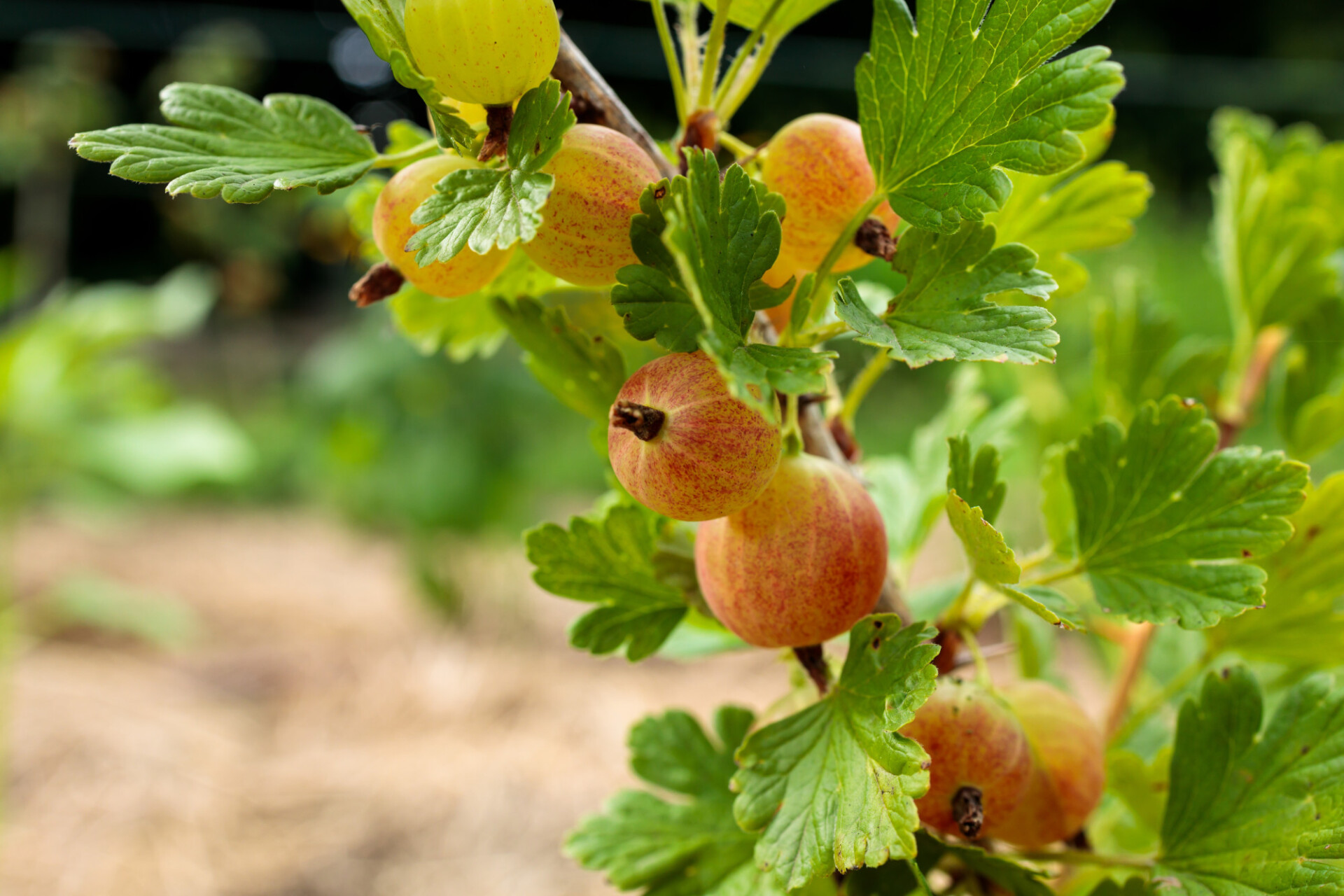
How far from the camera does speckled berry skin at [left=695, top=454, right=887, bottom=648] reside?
0.78 feet

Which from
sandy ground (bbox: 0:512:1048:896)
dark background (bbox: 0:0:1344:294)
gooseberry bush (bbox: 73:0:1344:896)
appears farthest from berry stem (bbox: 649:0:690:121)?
dark background (bbox: 0:0:1344:294)

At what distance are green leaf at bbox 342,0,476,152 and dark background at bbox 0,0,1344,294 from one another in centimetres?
346

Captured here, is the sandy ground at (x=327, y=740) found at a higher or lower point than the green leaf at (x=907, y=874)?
lower

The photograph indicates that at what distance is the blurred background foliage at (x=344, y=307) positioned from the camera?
106 centimetres

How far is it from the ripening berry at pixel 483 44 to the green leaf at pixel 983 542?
0.14 meters

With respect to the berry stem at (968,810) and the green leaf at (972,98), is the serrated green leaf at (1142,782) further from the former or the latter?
the green leaf at (972,98)

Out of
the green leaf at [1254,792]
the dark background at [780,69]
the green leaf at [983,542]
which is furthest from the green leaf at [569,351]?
the dark background at [780,69]

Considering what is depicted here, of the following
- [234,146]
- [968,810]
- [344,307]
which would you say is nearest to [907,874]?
[968,810]

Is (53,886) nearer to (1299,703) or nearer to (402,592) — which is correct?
(402,592)

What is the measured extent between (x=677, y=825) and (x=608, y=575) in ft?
0.30

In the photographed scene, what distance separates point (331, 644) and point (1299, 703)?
2.27m

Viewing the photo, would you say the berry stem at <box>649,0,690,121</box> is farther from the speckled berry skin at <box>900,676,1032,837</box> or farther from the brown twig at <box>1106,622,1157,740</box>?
the brown twig at <box>1106,622,1157,740</box>

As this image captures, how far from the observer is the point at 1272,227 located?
404 mm

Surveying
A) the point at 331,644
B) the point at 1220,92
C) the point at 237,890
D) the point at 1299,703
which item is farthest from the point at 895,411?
the point at 1299,703
